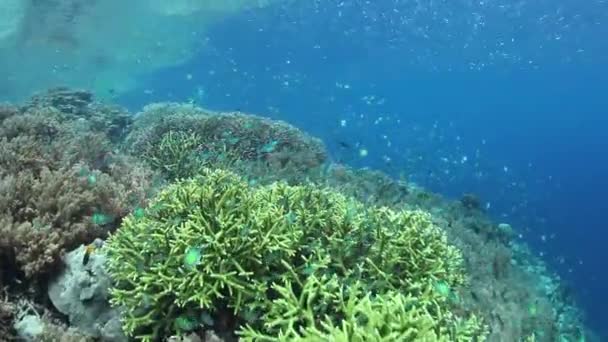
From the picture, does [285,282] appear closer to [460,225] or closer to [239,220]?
[239,220]

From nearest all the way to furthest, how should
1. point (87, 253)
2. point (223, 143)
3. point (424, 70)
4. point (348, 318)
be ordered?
point (348, 318)
point (87, 253)
point (223, 143)
point (424, 70)

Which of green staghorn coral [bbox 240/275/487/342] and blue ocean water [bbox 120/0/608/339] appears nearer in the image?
green staghorn coral [bbox 240/275/487/342]

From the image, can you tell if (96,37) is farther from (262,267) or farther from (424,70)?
(424,70)

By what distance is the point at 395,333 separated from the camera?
3.62m

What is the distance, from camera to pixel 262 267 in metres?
4.72

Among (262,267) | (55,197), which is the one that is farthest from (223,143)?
(262,267)

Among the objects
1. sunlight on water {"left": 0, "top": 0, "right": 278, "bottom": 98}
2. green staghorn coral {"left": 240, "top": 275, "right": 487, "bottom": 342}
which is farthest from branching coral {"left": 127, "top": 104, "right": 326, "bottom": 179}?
sunlight on water {"left": 0, "top": 0, "right": 278, "bottom": 98}

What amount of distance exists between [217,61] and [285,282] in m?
58.3

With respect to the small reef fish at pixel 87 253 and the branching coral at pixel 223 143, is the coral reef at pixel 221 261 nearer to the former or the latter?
the small reef fish at pixel 87 253

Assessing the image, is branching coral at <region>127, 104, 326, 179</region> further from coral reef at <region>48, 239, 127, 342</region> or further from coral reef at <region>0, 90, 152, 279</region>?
coral reef at <region>48, 239, 127, 342</region>

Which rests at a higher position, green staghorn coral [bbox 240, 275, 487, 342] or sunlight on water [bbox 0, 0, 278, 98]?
sunlight on water [bbox 0, 0, 278, 98]

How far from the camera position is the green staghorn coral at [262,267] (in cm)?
434

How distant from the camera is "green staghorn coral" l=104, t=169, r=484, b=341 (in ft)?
14.3

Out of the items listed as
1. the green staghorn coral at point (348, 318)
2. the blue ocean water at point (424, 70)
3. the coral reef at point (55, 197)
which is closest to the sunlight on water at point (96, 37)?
the blue ocean water at point (424, 70)
